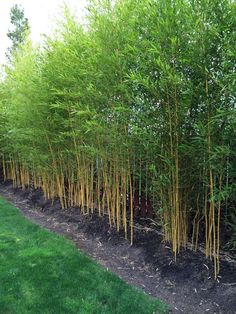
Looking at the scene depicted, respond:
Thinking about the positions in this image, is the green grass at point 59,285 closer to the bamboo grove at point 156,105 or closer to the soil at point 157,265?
the soil at point 157,265

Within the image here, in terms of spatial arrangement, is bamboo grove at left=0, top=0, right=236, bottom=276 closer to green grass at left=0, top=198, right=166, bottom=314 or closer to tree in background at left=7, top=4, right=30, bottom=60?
green grass at left=0, top=198, right=166, bottom=314

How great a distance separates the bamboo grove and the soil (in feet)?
0.39

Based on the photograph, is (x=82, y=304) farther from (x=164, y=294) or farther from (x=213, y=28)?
(x=213, y=28)

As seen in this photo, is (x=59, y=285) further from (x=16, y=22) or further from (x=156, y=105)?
(x=16, y=22)

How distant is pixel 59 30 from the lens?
4375 millimetres

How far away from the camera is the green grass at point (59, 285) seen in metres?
2.37

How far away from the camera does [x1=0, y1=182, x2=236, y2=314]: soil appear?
2430mm

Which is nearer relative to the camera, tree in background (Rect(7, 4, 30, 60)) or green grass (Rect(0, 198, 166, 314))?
green grass (Rect(0, 198, 166, 314))

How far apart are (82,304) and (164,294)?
0.63m

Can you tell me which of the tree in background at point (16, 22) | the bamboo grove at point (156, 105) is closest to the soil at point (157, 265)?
the bamboo grove at point (156, 105)

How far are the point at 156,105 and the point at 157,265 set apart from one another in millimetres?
1368

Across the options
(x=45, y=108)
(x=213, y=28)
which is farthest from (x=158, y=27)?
(x=45, y=108)

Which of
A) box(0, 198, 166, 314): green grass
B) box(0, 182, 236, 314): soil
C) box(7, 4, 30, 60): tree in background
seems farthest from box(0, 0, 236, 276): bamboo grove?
box(7, 4, 30, 60): tree in background

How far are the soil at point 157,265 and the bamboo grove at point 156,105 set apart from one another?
12 cm
